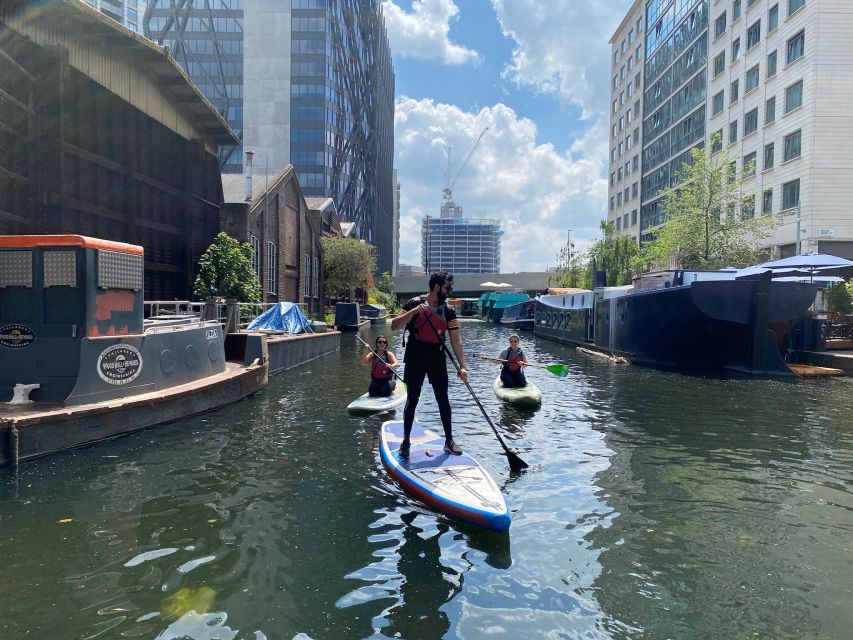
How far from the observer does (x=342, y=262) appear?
5019cm

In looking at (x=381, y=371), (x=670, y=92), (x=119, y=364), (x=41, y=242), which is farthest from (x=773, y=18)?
(x=41, y=242)

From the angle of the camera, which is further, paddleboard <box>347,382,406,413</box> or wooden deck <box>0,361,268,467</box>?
paddleboard <box>347,382,406,413</box>

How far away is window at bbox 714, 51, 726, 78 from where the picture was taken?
4590 centimetres

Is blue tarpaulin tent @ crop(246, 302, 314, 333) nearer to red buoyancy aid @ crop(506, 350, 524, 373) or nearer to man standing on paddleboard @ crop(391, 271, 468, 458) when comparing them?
red buoyancy aid @ crop(506, 350, 524, 373)

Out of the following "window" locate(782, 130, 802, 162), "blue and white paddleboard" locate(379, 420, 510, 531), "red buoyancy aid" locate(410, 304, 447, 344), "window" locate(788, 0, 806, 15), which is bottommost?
"blue and white paddleboard" locate(379, 420, 510, 531)

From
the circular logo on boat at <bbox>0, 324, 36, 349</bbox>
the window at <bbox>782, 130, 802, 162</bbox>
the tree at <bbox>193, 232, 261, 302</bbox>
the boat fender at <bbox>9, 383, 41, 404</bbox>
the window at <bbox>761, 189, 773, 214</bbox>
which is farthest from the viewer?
the window at <bbox>761, 189, 773, 214</bbox>

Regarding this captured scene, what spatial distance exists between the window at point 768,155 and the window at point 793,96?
8.03ft

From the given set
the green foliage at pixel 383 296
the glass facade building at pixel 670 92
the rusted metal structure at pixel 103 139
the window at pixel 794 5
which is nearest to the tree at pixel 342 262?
the green foliage at pixel 383 296

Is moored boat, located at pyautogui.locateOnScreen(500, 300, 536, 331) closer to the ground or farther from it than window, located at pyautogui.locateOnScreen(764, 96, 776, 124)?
closer to the ground

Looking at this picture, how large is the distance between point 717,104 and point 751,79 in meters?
5.32

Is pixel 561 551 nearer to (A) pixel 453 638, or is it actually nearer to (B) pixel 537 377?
(A) pixel 453 638

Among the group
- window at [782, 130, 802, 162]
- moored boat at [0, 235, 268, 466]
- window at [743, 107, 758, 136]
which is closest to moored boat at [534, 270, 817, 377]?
moored boat at [0, 235, 268, 466]

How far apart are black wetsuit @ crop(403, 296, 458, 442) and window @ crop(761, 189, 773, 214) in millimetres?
37602

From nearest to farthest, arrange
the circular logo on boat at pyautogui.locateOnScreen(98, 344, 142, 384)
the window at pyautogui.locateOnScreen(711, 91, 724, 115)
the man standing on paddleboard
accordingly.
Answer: the man standing on paddleboard < the circular logo on boat at pyautogui.locateOnScreen(98, 344, 142, 384) < the window at pyautogui.locateOnScreen(711, 91, 724, 115)
